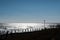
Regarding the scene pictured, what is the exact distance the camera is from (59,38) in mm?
7109

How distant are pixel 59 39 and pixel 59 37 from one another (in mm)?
256

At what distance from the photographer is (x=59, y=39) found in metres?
7.03

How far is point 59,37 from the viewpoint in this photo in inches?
286

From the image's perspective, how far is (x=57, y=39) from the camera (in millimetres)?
6965

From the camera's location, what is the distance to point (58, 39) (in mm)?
7020

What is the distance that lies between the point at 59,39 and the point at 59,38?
0.32 feet

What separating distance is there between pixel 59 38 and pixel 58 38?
7 cm

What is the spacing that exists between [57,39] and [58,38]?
174 millimetres

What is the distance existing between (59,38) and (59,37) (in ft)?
0.52

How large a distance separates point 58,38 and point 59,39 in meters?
0.10

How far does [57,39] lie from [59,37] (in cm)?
37
